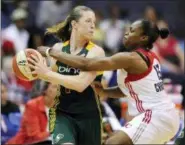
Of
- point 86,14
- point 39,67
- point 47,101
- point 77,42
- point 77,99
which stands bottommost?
point 47,101

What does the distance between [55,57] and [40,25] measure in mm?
8208

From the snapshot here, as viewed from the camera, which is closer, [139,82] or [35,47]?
[139,82]

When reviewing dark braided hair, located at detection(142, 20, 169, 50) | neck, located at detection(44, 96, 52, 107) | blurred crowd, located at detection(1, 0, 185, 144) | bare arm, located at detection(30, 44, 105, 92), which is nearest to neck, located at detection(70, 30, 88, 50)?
bare arm, located at detection(30, 44, 105, 92)

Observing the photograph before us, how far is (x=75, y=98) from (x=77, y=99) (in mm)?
22

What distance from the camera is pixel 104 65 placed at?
269 inches

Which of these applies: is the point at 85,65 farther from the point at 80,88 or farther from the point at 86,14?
the point at 86,14

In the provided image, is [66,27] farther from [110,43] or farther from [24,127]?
[110,43]

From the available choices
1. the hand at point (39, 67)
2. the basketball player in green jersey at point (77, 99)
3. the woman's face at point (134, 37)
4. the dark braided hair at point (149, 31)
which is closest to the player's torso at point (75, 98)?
the basketball player in green jersey at point (77, 99)

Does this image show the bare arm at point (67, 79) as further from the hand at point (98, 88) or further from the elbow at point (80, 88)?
the hand at point (98, 88)

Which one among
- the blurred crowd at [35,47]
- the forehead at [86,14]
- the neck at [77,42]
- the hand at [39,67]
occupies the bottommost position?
the blurred crowd at [35,47]

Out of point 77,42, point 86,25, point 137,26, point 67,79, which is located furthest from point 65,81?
point 137,26

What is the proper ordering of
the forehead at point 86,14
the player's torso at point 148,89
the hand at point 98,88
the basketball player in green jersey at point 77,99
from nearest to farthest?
the basketball player in green jersey at point 77,99
the player's torso at point 148,89
the forehead at point 86,14
the hand at point 98,88

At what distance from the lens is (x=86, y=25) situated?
23.1ft

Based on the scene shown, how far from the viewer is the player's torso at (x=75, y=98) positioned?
6.96 m
